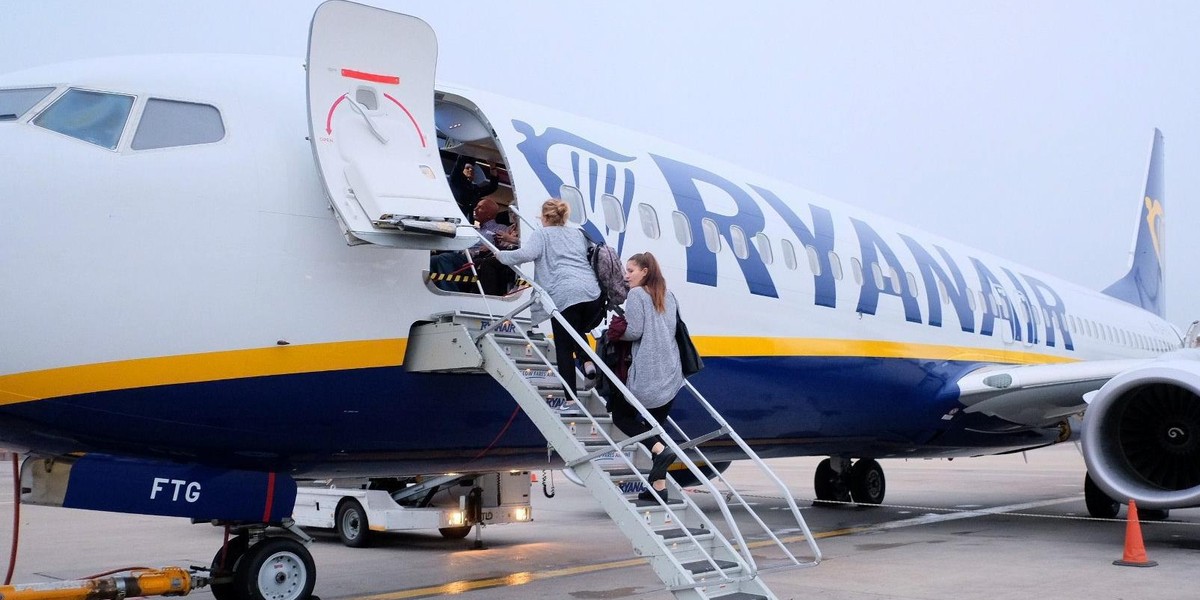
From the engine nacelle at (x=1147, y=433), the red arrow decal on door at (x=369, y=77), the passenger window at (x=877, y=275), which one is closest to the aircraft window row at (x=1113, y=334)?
the engine nacelle at (x=1147, y=433)

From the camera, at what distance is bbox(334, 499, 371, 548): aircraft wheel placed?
12302mm

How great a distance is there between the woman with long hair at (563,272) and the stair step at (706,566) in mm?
1262

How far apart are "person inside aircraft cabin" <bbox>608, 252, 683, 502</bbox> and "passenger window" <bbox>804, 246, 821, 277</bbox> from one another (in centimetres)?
405

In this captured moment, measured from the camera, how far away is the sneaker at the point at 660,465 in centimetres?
648

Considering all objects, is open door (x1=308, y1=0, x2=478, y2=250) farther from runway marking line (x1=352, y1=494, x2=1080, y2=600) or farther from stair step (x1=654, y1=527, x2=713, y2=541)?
runway marking line (x1=352, y1=494, x2=1080, y2=600)

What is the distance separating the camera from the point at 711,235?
9234 mm

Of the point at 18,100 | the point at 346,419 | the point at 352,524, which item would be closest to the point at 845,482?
the point at 352,524

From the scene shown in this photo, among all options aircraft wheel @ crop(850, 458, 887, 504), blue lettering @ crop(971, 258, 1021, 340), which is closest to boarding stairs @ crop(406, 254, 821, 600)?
blue lettering @ crop(971, 258, 1021, 340)

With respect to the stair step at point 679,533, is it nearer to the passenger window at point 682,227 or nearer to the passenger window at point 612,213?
the passenger window at point 612,213

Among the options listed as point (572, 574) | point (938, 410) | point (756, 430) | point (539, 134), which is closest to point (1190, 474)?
point (938, 410)

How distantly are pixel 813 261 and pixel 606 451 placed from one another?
5373mm

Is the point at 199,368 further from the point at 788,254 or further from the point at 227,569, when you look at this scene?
the point at 788,254

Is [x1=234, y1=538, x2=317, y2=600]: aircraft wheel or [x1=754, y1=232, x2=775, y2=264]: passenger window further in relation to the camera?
[x1=754, y1=232, x2=775, y2=264]: passenger window

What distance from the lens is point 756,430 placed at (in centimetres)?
959
